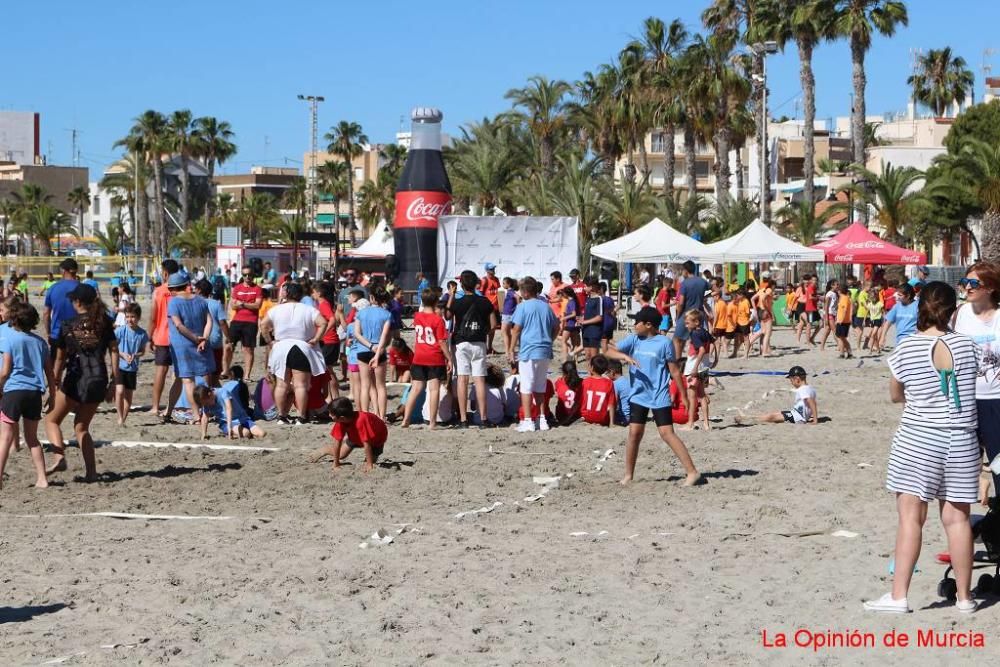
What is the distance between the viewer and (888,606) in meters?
6.20

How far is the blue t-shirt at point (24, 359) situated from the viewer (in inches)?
366

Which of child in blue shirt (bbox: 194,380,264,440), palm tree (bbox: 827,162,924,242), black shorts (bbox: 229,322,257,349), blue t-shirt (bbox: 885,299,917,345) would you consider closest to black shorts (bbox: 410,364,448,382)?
child in blue shirt (bbox: 194,380,264,440)

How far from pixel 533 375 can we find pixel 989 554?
7000 mm

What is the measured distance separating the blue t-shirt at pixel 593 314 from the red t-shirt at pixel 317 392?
5.42m

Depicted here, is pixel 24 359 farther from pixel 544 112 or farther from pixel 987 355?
pixel 544 112

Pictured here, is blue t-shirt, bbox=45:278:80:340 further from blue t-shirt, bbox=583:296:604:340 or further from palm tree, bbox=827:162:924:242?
palm tree, bbox=827:162:924:242

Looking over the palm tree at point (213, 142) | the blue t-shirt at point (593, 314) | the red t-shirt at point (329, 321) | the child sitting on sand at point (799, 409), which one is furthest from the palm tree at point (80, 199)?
the child sitting on sand at point (799, 409)

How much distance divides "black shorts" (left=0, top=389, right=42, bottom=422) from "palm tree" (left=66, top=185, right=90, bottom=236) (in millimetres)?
111589

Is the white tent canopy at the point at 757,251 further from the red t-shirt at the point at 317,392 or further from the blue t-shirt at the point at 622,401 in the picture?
the red t-shirt at the point at 317,392

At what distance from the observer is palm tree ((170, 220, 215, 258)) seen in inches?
3169

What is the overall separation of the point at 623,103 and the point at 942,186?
15051mm

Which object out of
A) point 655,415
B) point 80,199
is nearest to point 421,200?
point 655,415

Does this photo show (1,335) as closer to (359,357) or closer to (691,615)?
(359,357)

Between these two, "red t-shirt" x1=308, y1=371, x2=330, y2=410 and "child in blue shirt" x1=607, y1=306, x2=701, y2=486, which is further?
"red t-shirt" x1=308, y1=371, x2=330, y2=410
